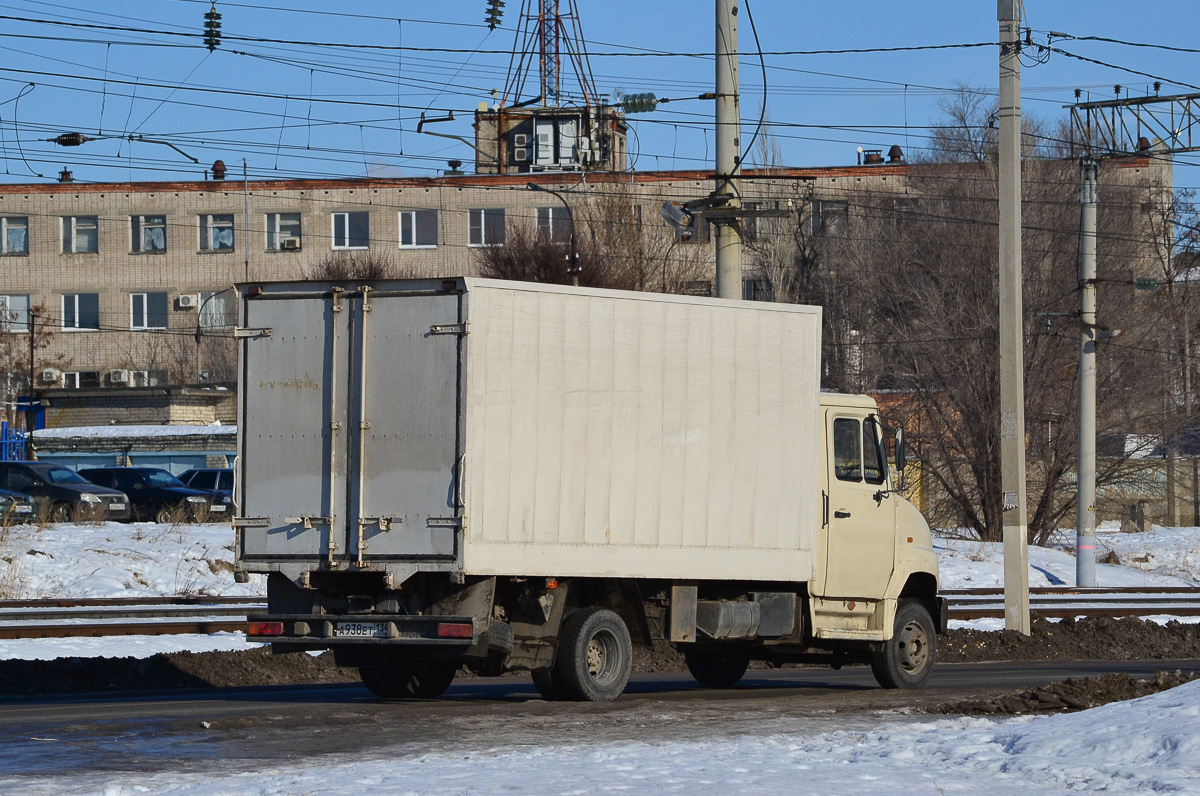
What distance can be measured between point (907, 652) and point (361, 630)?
5.27 m

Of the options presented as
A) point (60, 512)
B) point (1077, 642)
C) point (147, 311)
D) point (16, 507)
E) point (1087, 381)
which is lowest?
point (1077, 642)

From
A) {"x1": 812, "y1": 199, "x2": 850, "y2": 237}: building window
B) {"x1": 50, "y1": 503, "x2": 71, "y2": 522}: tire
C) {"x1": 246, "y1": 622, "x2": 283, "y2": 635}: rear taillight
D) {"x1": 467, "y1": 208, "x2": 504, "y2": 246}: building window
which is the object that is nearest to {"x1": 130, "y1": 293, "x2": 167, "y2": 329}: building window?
{"x1": 467, "y1": 208, "x2": 504, "y2": 246}: building window

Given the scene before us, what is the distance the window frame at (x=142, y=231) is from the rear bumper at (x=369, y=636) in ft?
211

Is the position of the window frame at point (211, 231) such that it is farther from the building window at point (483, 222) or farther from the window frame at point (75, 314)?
the building window at point (483, 222)

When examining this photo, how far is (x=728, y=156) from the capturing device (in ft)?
58.7

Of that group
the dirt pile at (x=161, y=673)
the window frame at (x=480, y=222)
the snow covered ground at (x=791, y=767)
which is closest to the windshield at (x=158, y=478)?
the dirt pile at (x=161, y=673)

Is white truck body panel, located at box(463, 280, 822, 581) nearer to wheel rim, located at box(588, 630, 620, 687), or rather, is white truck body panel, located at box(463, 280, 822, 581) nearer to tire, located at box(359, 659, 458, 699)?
wheel rim, located at box(588, 630, 620, 687)

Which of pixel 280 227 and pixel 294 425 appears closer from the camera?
pixel 294 425

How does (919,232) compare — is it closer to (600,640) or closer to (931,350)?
(931,350)

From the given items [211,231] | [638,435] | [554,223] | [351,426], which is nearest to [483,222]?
[554,223]

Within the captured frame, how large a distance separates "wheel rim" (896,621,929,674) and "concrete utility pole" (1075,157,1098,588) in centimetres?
1572

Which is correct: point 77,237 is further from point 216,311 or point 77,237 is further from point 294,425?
point 294,425

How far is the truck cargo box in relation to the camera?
11.3 meters

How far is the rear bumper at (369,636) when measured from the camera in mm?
11188
